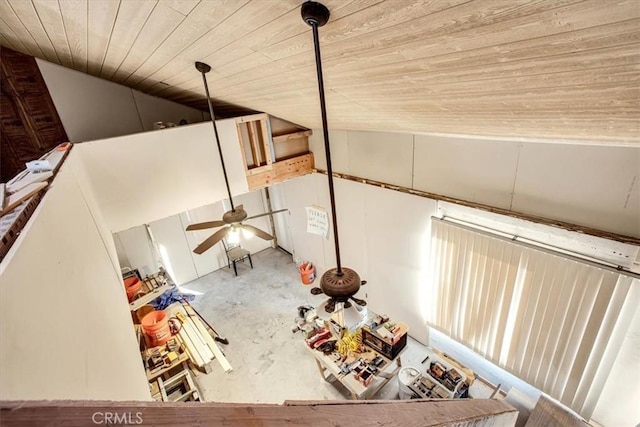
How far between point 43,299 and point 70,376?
0.91 ft

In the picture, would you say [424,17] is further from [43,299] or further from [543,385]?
[543,385]

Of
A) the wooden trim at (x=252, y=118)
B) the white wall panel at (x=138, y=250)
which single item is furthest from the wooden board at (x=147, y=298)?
the wooden trim at (x=252, y=118)

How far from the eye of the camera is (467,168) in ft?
11.4

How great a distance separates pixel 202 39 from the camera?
2.04 meters

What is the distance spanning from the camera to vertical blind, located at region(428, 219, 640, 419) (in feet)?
9.07

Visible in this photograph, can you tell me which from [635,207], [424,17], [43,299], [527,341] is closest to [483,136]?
[635,207]

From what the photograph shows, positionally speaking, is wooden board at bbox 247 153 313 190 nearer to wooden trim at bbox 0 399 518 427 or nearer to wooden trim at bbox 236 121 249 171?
wooden trim at bbox 236 121 249 171

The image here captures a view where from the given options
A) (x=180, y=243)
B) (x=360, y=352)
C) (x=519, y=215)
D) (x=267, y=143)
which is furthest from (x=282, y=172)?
(x=519, y=215)

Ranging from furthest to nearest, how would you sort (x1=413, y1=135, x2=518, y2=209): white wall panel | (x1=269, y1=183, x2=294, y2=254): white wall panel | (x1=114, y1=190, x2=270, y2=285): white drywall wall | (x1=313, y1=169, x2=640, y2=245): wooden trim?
1. (x1=269, y1=183, x2=294, y2=254): white wall panel
2. (x1=114, y1=190, x2=270, y2=285): white drywall wall
3. (x1=413, y1=135, x2=518, y2=209): white wall panel
4. (x1=313, y1=169, x2=640, y2=245): wooden trim

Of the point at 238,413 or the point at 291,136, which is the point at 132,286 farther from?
the point at 238,413

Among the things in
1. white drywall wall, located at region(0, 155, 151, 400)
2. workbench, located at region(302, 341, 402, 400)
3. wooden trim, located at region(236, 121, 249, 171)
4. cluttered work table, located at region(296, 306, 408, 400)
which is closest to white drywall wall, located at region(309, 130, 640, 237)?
wooden trim, located at region(236, 121, 249, 171)

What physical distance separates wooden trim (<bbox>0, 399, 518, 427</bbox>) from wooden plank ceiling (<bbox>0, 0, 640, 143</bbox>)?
1418 mm

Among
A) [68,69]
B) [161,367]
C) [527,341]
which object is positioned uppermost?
[68,69]

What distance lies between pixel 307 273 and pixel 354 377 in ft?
9.95
